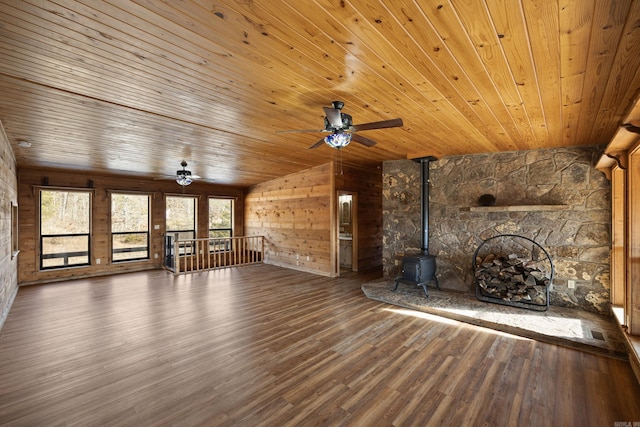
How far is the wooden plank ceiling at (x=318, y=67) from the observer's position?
1.62 metres

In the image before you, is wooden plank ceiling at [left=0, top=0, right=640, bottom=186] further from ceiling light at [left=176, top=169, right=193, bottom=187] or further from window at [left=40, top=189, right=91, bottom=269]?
window at [left=40, top=189, right=91, bottom=269]

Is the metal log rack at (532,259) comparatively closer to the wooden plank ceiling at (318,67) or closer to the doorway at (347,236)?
the wooden plank ceiling at (318,67)

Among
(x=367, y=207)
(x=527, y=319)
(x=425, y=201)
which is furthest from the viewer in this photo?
(x=367, y=207)

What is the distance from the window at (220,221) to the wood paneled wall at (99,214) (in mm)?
255

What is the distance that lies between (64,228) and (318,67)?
754 cm

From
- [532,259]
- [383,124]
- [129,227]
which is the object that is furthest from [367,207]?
[129,227]

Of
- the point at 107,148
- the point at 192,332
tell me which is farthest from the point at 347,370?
the point at 107,148

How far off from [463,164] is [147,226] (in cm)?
799

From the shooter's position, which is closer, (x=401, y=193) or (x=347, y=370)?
(x=347, y=370)

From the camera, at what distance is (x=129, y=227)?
7.43 m

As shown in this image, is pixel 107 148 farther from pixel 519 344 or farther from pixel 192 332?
pixel 519 344

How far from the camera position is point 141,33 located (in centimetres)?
187

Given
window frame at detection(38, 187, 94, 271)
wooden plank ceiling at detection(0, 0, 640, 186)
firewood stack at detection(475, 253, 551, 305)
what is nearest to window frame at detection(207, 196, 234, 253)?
window frame at detection(38, 187, 94, 271)

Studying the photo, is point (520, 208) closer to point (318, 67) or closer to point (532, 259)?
point (532, 259)
